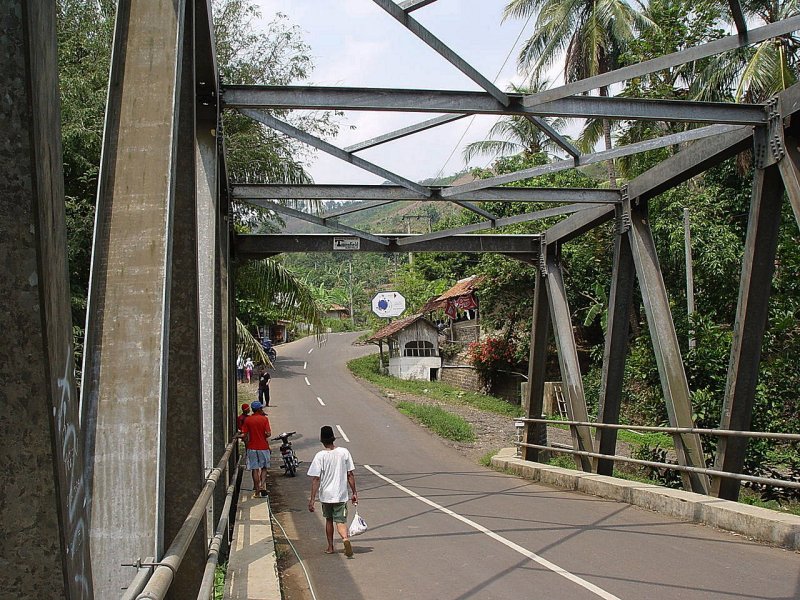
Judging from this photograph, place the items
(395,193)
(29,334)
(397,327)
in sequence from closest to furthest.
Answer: (29,334) → (395,193) → (397,327)

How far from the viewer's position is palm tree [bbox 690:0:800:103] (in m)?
21.0

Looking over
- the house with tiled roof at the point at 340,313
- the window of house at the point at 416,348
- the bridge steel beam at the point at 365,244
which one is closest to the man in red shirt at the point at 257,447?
the bridge steel beam at the point at 365,244

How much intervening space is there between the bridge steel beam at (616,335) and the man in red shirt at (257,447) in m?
5.33

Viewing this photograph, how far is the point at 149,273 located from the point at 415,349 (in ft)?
147

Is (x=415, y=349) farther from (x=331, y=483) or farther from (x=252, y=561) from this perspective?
(x=252, y=561)

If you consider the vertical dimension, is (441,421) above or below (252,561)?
below

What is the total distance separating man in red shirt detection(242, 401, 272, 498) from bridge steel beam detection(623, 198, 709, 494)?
6273mm

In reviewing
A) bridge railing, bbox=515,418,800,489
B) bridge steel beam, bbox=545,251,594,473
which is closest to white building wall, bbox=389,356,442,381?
bridge steel beam, bbox=545,251,594,473

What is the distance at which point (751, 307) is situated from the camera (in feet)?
28.7

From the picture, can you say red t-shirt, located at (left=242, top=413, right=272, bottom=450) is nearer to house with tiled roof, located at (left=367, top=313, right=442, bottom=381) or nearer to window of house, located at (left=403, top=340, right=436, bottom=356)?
house with tiled roof, located at (left=367, top=313, right=442, bottom=381)

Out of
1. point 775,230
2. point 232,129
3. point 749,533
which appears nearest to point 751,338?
point 775,230

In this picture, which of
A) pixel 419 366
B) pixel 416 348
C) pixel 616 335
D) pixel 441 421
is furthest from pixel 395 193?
pixel 416 348

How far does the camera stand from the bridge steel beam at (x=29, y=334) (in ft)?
5.55

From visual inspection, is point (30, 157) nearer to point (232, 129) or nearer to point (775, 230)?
point (775, 230)
